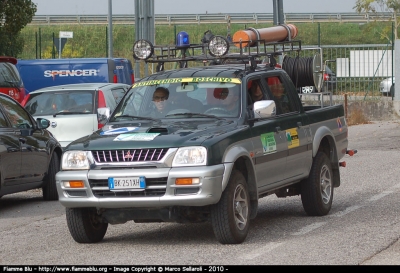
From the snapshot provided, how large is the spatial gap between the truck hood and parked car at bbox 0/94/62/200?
3.11 m

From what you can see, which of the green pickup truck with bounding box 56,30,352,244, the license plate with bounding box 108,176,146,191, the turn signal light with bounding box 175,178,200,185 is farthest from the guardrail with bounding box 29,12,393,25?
the turn signal light with bounding box 175,178,200,185

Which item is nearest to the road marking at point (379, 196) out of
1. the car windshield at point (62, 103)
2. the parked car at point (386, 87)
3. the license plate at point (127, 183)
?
the license plate at point (127, 183)

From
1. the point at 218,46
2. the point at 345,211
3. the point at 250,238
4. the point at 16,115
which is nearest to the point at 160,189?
the point at 250,238

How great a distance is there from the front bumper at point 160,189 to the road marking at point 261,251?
1.94 feet

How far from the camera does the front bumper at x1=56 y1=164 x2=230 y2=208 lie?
838cm

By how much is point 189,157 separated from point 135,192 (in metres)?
0.59

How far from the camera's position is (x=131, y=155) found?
8.55 metres

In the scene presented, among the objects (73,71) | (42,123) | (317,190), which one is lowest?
(317,190)

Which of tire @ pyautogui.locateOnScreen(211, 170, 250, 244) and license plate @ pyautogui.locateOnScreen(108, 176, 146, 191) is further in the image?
tire @ pyautogui.locateOnScreen(211, 170, 250, 244)

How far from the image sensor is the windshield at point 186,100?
31.6ft

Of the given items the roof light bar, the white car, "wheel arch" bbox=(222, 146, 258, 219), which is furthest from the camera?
the white car

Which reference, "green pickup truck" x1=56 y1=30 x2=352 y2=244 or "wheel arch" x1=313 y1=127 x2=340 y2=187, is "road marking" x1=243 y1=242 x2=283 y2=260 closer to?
"green pickup truck" x1=56 y1=30 x2=352 y2=244

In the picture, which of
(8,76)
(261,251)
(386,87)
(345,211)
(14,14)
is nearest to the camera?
(261,251)

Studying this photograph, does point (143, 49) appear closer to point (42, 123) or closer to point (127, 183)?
point (127, 183)
